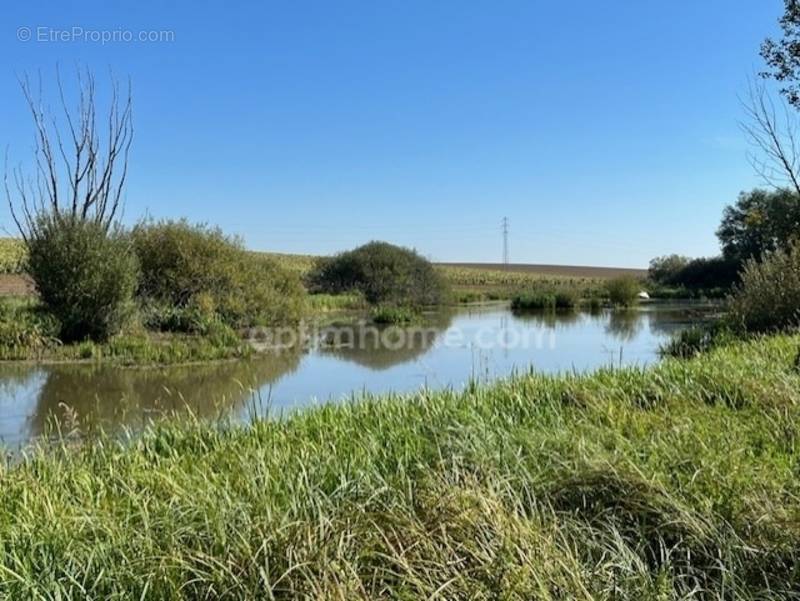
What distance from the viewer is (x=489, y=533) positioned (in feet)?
8.09

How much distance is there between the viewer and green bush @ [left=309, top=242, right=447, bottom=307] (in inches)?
1208

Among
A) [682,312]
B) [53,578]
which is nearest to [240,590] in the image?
[53,578]

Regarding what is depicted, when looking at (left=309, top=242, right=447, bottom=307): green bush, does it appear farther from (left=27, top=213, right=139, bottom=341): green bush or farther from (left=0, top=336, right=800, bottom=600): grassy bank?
(left=0, top=336, right=800, bottom=600): grassy bank

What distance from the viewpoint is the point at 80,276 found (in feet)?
44.9

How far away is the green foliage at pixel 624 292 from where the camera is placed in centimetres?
3312

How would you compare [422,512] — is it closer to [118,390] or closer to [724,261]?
[118,390]

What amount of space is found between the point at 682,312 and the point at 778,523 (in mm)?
27276

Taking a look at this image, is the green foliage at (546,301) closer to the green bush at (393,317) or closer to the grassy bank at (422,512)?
the green bush at (393,317)

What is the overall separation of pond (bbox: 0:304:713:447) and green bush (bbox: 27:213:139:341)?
2327 mm

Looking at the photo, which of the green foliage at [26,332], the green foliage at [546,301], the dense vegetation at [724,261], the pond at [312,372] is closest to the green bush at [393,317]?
the pond at [312,372]

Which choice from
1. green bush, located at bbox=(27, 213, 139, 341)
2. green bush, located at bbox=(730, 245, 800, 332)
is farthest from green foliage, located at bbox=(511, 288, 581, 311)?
green bush, located at bbox=(27, 213, 139, 341)

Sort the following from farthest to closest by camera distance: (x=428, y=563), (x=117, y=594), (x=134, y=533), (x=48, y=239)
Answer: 1. (x=48, y=239)
2. (x=134, y=533)
3. (x=428, y=563)
4. (x=117, y=594)

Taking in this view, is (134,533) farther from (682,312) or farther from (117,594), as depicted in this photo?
(682,312)

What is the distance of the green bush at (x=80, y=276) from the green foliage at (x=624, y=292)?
24.9 metres
